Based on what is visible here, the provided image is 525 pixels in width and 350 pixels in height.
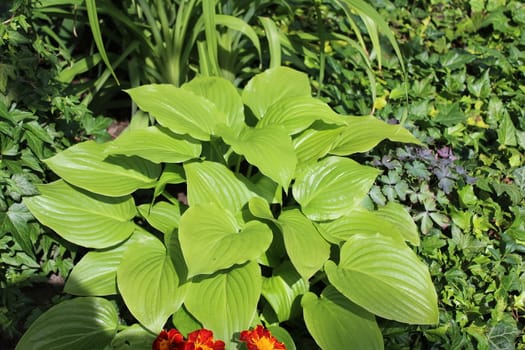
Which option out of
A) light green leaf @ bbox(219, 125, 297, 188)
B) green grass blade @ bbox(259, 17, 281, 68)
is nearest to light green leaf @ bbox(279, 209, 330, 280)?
light green leaf @ bbox(219, 125, 297, 188)

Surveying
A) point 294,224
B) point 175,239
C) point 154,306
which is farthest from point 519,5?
point 154,306

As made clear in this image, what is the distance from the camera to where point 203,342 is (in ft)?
4.76

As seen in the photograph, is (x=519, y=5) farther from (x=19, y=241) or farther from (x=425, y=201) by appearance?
(x=19, y=241)

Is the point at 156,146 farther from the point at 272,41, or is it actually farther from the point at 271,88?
the point at 272,41

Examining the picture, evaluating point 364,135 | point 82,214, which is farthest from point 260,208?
point 82,214

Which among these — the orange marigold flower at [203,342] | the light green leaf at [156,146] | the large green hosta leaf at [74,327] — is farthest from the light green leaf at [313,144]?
the large green hosta leaf at [74,327]

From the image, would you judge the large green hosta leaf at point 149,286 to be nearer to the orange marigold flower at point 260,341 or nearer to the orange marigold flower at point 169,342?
Result: the orange marigold flower at point 169,342

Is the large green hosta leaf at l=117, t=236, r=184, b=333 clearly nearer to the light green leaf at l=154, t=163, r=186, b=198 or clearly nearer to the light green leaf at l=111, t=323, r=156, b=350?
the light green leaf at l=111, t=323, r=156, b=350

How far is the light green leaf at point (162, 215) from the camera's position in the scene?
1.90m

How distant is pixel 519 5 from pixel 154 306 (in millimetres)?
2473

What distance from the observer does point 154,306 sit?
1.66 metres

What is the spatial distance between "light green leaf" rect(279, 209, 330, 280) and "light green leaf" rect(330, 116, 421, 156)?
31 cm

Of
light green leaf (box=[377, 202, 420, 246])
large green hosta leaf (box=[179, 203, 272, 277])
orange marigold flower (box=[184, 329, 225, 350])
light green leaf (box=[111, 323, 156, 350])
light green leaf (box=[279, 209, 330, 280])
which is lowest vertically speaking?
light green leaf (box=[111, 323, 156, 350])

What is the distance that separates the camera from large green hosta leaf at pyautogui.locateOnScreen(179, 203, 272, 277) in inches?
62.2
